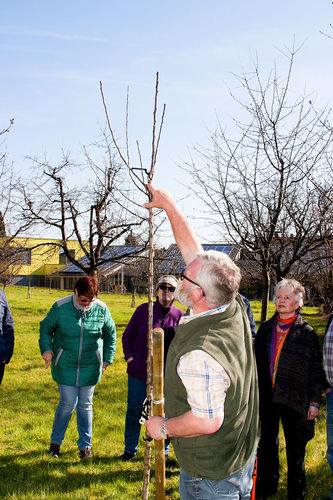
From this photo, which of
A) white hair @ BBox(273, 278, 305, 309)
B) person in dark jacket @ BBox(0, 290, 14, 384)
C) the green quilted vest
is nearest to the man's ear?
the green quilted vest

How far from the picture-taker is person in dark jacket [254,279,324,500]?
12.3ft

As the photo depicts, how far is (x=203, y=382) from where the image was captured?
1830 mm

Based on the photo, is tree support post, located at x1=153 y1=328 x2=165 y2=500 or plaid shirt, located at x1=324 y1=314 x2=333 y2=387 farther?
plaid shirt, located at x1=324 y1=314 x2=333 y2=387

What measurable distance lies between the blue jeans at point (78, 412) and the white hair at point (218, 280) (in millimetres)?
3101

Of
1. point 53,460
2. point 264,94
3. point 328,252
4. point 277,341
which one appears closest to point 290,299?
point 277,341

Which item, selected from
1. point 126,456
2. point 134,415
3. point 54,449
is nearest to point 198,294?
point 134,415

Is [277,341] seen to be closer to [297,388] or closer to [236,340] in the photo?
[297,388]

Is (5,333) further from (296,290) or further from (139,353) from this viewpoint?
(296,290)

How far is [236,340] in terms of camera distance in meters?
1.97

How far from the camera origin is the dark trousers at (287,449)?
3719 millimetres

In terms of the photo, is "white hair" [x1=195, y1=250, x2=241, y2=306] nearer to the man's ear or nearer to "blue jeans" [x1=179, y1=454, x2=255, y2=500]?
the man's ear

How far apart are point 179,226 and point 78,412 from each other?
9.62ft

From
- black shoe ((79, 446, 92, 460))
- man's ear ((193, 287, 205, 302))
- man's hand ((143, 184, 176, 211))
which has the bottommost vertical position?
black shoe ((79, 446, 92, 460))

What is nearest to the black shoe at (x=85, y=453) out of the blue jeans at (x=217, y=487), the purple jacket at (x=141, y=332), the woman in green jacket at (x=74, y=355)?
the woman in green jacket at (x=74, y=355)
